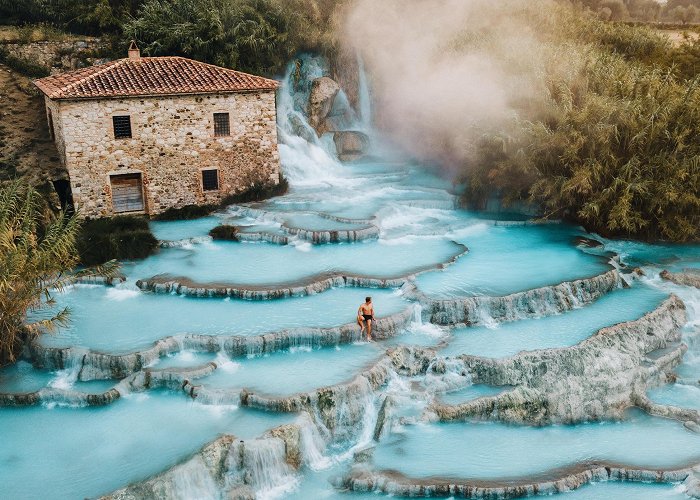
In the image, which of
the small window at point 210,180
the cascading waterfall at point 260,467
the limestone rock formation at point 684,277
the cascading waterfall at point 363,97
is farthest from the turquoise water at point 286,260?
the cascading waterfall at point 363,97

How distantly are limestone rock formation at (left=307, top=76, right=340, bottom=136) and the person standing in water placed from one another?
18476 millimetres

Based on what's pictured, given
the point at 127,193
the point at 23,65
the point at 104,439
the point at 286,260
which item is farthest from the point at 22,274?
the point at 23,65

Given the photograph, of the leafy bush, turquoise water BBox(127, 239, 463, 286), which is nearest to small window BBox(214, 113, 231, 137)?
the leafy bush

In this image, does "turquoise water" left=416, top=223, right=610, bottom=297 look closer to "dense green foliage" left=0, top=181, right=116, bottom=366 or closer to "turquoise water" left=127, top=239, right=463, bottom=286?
"turquoise water" left=127, top=239, right=463, bottom=286

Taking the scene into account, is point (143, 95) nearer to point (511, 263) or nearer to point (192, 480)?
point (511, 263)

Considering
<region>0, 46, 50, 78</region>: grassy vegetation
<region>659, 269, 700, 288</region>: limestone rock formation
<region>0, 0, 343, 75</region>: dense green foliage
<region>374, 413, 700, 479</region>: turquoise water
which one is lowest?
<region>374, 413, 700, 479</region>: turquoise water

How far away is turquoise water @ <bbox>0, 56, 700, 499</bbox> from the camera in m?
14.7

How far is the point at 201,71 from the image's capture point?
90.9 feet

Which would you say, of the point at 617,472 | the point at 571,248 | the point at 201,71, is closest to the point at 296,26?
the point at 201,71

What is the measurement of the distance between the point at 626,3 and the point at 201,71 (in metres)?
Result: 33.3

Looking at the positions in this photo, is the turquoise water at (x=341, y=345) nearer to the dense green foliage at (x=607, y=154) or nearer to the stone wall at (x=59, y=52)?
the dense green foliage at (x=607, y=154)

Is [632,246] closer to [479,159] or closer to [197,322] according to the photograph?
[479,159]

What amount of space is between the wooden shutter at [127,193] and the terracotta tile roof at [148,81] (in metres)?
3.01

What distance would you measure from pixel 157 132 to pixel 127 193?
245 cm
